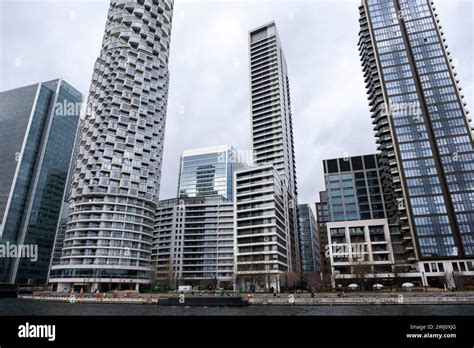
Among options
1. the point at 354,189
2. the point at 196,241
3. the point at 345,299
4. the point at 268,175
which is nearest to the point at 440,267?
the point at 354,189

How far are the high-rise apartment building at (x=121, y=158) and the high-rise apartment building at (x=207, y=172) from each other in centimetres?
6394

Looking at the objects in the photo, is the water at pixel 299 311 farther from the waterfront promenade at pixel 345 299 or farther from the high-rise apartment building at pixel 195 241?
the high-rise apartment building at pixel 195 241

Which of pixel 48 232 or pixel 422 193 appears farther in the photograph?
pixel 48 232

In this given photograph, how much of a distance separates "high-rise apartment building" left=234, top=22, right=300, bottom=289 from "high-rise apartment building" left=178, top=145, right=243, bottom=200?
3190 cm

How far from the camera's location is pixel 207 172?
174 m

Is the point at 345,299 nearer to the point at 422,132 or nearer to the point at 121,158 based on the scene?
the point at 422,132

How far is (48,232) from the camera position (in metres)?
152

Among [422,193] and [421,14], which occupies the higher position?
[421,14]

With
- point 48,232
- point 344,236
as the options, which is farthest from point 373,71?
point 48,232

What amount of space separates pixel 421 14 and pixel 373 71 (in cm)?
2910

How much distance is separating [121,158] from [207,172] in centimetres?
7998

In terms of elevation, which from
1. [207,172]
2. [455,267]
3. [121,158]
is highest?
[207,172]

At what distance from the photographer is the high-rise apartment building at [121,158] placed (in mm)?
87188
